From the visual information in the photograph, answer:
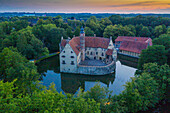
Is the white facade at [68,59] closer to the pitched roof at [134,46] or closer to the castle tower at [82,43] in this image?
the castle tower at [82,43]

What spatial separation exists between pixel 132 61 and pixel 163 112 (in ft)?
116

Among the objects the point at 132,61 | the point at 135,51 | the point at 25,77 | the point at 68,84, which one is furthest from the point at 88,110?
the point at 135,51

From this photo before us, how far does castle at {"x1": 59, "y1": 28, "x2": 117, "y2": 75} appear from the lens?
46.4 metres

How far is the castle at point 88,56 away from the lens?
46.4 metres

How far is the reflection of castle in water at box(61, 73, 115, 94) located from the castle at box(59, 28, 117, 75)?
165 cm

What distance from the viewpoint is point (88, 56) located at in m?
58.1

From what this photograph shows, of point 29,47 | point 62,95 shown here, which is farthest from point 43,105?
point 29,47

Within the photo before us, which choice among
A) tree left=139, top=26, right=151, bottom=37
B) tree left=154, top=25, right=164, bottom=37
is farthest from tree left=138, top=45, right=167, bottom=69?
tree left=139, top=26, right=151, bottom=37

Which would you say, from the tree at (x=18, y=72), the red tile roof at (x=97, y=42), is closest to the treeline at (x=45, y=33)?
the red tile roof at (x=97, y=42)

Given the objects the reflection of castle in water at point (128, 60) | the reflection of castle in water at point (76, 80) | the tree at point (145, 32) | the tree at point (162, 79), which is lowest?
the reflection of castle in water at point (76, 80)

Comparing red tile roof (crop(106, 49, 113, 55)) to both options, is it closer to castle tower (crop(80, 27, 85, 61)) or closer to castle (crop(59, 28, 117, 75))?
castle (crop(59, 28, 117, 75))

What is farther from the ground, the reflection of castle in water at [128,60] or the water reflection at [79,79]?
the reflection of castle in water at [128,60]

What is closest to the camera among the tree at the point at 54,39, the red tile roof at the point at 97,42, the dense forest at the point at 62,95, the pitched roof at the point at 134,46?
the dense forest at the point at 62,95

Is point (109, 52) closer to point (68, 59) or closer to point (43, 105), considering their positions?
point (68, 59)
